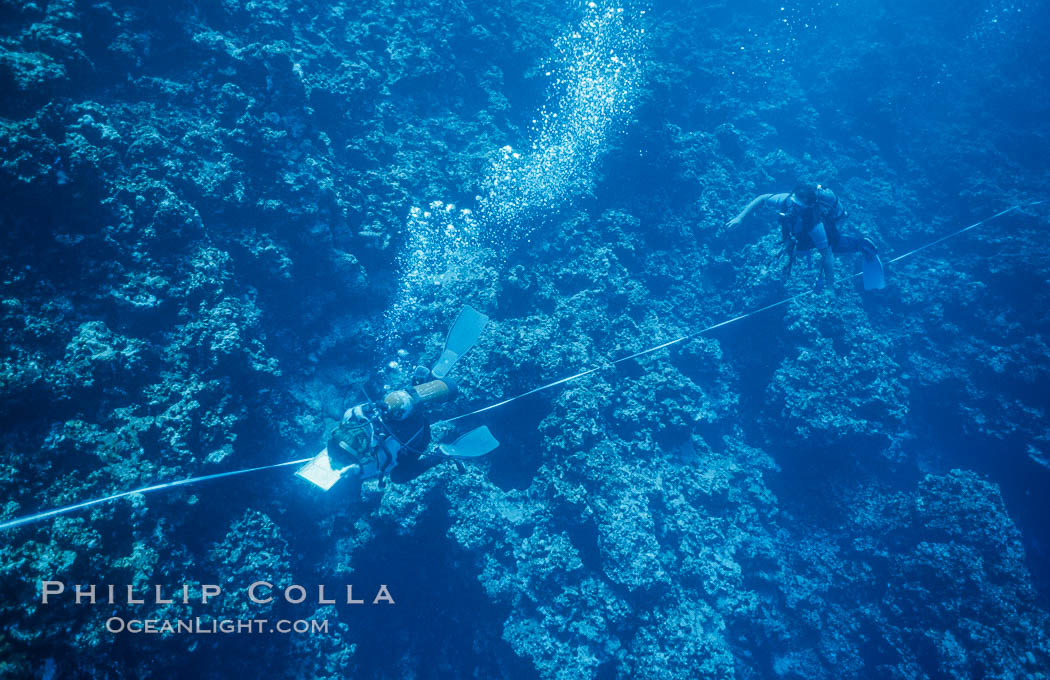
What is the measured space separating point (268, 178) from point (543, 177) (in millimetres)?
5594

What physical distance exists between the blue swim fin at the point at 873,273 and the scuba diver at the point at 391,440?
5.73 meters

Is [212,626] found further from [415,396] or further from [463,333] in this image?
[463,333]

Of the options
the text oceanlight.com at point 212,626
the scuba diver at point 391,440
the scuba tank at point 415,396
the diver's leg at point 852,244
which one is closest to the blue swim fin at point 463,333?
the scuba diver at point 391,440

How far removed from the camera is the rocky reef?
4.64 metres

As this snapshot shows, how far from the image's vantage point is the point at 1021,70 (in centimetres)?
1346

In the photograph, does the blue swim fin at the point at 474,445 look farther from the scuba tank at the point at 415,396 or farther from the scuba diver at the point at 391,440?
the scuba tank at the point at 415,396

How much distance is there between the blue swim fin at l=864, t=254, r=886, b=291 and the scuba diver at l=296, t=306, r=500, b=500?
226 inches

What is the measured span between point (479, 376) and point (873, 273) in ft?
19.5

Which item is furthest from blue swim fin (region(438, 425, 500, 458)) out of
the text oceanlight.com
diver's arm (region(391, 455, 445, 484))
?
the text oceanlight.com

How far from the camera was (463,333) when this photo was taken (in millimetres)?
4984

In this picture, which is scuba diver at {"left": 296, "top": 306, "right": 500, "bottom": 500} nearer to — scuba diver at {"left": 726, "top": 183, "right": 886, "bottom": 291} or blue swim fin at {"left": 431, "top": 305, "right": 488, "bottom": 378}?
blue swim fin at {"left": 431, "top": 305, "right": 488, "bottom": 378}

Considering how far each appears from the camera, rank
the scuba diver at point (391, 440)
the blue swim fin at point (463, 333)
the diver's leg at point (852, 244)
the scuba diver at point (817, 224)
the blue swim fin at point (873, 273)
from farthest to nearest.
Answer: the blue swim fin at point (873, 273), the diver's leg at point (852, 244), the scuba diver at point (817, 224), the blue swim fin at point (463, 333), the scuba diver at point (391, 440)

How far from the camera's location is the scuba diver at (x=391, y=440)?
3754mm

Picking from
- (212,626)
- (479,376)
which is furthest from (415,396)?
(212,626)
